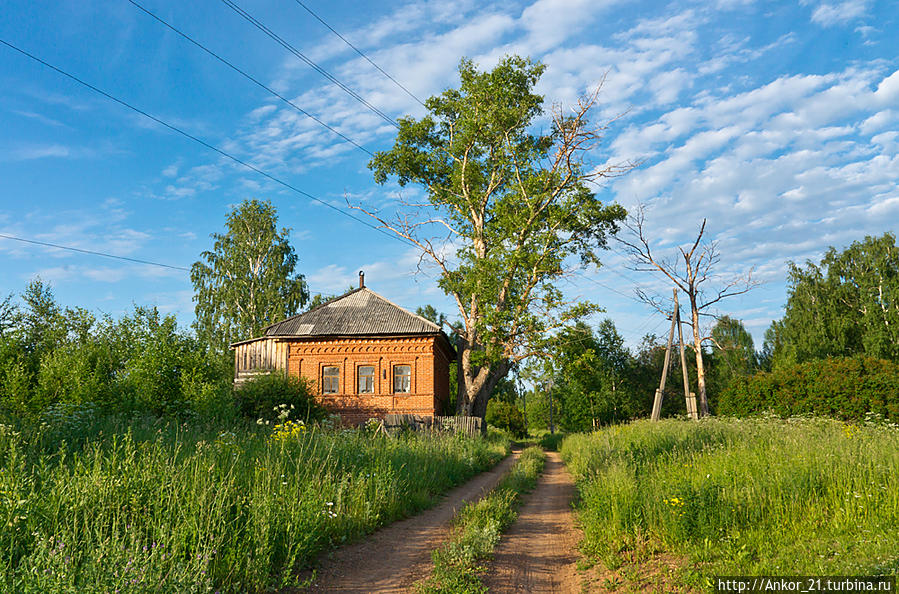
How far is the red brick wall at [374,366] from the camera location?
95.6 ft

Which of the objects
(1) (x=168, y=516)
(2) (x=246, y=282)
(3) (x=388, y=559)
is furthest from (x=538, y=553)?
(2) (x=246, y=282)

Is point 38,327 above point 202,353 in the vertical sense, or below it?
above

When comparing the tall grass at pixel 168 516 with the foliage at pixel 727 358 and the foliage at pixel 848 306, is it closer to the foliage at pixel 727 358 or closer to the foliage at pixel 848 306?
the foliage at pixel 727 358

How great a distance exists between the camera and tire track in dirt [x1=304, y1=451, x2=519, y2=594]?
5.34 metres

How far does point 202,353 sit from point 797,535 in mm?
27091

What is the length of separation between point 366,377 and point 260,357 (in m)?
6.09

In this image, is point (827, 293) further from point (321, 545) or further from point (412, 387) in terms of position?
point (321, 545)

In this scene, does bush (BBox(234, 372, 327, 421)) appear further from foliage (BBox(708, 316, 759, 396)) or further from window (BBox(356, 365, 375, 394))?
foliage (BBox(708, 316, 759, 396))

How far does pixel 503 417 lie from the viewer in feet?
174

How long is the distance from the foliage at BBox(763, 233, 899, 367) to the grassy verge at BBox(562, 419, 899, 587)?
36.7 m

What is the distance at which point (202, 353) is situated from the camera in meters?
27.5

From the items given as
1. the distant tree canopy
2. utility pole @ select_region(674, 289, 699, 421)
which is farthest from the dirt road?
the distant tree canopy

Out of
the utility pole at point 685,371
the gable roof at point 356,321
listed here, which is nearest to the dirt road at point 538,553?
the utility pole at point 685,371

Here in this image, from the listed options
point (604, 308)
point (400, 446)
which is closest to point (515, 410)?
point (604, 308)
